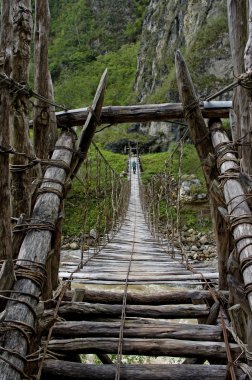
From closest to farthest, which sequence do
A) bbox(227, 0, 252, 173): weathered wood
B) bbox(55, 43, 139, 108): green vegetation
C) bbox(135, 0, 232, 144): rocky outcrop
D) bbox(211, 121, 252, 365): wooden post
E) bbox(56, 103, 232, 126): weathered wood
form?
1. bbox(211, 121, 252, 365): wooden post
2. bbox(227, 0, 252, 173): weathered wood
3. bbox(56, 103, 232, 126): weathered wood
4. bbox(135, 0, 232, 144): rocky outcrop
5. bbox(55, 43, 139, 108): green vegetation

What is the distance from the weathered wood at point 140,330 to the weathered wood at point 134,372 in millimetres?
218

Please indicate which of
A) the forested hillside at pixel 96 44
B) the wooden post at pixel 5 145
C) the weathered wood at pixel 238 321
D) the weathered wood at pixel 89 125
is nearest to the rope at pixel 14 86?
the wooden post at pixel 5 145

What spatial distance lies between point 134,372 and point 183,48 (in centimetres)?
1833

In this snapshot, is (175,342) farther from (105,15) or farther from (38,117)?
(105,15)

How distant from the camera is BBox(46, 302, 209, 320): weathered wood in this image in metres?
2.04

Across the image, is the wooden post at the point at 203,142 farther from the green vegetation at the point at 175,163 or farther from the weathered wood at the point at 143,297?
the green vegetation at the point at 175,163

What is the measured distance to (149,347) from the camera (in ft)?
5.66

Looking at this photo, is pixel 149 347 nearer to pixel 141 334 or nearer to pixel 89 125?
pixel 141 334

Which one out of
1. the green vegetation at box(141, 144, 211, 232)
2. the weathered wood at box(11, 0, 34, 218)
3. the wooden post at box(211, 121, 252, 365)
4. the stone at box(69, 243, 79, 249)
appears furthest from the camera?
the green vegetation at box(141, 144, 211, 232)

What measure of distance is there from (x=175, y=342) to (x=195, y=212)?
366 inches

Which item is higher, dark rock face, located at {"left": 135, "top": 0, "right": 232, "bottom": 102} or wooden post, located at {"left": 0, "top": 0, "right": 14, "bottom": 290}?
dark rock face, located at {"left": 135, "top": 0, "right": 232, "bottom": 102}

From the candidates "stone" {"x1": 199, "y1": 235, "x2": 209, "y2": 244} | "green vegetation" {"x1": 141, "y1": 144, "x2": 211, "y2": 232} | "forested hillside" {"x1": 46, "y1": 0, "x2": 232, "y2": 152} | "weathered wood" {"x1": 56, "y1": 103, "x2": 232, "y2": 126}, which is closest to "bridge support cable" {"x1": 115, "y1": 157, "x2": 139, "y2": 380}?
"green vegetation" {"x1": 141, "y1": 144, "x2": 211, "y2": 232}

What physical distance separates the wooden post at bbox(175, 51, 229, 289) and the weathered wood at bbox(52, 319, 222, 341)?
369mm

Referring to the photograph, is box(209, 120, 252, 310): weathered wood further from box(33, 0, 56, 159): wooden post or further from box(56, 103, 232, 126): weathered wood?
box(33, 0, 56, 159): wooden post
